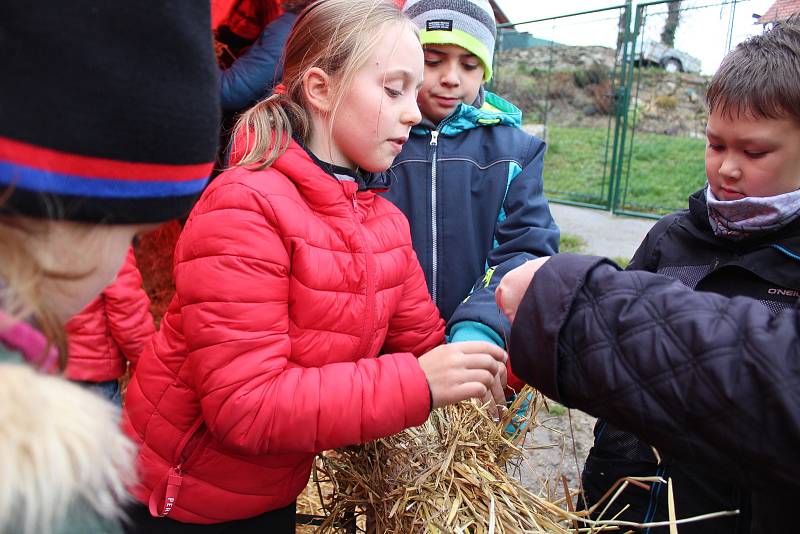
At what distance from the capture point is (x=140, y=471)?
150 centimetres

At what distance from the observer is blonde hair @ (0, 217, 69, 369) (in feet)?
2.25

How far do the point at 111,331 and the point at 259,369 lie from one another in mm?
1694

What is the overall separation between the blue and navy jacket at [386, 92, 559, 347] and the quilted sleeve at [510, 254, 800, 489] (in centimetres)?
95

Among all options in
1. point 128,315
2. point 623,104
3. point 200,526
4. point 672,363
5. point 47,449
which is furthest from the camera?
point 623,104

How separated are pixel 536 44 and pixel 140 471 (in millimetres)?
10210

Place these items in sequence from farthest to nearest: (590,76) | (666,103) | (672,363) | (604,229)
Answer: (666,103) < (590,76) < (604,229) < (672,363)

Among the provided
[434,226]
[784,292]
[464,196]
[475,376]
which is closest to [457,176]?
[464,196]

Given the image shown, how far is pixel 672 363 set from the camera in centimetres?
98

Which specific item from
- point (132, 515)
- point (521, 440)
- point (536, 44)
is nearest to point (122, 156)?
point (132, 515)

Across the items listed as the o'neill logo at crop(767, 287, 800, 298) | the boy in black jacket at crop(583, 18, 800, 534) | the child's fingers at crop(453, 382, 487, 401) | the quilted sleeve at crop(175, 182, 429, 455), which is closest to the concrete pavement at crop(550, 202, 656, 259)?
the boy in black jacket at crop(583, 18, 800, 534)

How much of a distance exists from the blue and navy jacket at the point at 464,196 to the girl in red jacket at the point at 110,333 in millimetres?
1312

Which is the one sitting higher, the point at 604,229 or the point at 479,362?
the point at 479,362

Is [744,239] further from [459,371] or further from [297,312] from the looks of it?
[297,312]

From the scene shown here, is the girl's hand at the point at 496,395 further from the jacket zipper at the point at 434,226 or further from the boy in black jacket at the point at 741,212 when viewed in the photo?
the jacket zipper at the point at 434,226
